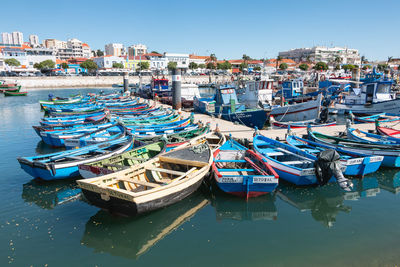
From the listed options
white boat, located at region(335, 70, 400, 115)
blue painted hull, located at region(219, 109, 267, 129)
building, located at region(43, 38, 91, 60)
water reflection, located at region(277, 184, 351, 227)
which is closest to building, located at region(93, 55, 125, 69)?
building, located at region(43, 38, 91, 60)

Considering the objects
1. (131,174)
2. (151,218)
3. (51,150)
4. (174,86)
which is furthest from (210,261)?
(174,86)

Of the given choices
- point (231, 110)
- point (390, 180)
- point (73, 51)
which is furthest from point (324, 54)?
point (390, 180)

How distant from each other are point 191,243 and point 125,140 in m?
8.28

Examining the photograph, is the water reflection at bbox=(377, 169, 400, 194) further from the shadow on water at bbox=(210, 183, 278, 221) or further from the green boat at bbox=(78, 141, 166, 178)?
the green boat at bbox=(78, 141, 166, 178)

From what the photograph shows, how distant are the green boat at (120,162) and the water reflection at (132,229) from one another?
1536 millimetres

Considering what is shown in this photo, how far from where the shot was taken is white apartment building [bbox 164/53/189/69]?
416 feet

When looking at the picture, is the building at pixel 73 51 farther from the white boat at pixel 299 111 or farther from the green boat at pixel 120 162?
the green boat at pixel 120 162

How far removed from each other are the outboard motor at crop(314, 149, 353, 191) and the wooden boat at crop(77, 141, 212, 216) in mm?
4242

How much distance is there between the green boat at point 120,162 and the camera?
976 centimetres

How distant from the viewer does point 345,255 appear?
7.22m

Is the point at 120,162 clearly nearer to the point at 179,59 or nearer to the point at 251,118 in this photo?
the point at 251,118

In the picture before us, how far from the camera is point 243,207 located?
32.2ft

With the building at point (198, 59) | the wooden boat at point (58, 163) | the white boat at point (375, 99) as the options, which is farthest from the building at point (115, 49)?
the wooden boat at point (58, 163)

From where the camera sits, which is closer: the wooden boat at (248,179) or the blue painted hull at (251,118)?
the wooden boat at (248,179)
